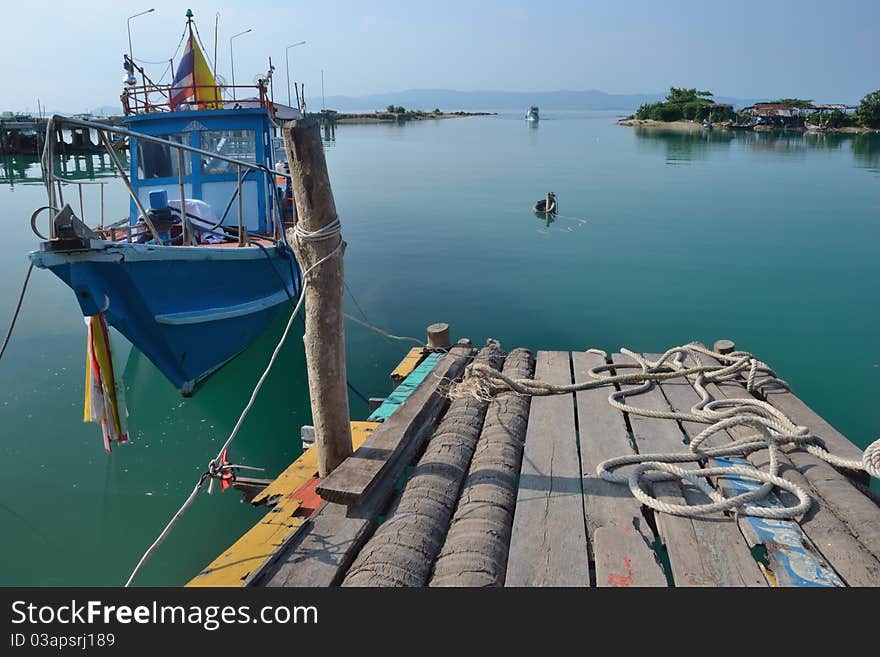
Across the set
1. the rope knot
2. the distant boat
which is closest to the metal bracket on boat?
the rope knot

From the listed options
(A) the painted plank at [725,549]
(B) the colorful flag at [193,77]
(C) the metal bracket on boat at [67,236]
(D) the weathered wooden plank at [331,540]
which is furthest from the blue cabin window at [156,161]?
(A) the painted plank at [725,549]

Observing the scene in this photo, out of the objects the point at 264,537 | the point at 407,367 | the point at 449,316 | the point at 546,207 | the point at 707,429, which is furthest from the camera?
the point at 546,207

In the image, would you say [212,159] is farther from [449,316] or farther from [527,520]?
[527,520]

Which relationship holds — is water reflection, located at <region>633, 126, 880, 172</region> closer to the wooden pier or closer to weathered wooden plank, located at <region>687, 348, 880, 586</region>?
weathered wooden plank, located at <region>687, 348, 880, 586</region>

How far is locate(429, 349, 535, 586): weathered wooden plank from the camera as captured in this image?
2967mm

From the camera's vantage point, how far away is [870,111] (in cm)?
7206

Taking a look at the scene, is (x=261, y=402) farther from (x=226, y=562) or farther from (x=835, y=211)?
(x=835, y=211)

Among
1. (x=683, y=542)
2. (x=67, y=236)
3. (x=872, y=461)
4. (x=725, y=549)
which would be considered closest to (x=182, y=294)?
(x=67, y=236)

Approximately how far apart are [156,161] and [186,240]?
130 inches

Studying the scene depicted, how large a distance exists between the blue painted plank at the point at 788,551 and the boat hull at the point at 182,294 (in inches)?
230

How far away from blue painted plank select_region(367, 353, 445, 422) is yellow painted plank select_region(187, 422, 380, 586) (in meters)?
0.84
